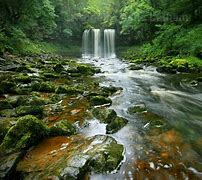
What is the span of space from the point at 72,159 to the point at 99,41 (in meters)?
45.6

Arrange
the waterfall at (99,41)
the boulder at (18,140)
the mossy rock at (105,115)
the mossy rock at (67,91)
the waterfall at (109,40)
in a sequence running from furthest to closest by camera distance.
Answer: the waterfall at (99,41)
the waterfall at (109,40)
the mossy rock at (67,91)
the mossy rock at (105,115)
the boulder at (18,140)

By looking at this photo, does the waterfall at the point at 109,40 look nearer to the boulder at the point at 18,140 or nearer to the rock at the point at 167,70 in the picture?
the rock at the point at 167,70

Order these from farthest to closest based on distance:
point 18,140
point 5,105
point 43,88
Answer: point 43,88 → point 5,105 → point 18,140

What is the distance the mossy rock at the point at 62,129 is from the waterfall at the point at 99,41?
41.4 meters

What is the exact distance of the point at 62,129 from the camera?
616 centimetres

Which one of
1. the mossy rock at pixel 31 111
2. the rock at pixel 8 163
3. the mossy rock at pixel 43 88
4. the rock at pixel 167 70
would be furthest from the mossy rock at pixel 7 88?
the rock at pixel 167 70

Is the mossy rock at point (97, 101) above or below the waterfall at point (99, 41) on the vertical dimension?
above

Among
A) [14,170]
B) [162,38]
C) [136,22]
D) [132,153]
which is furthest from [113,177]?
[136,22]

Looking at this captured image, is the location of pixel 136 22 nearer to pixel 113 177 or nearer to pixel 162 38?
pixel 162 38

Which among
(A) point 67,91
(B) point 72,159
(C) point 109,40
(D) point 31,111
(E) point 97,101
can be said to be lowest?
(C) point 109,40

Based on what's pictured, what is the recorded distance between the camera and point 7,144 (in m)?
5.04

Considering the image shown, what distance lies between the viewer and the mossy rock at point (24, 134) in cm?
509

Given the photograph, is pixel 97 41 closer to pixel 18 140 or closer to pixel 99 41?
pixel 99 41

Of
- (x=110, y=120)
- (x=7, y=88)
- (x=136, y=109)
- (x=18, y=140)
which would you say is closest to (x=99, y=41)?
(x=7, y=88)
